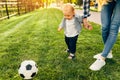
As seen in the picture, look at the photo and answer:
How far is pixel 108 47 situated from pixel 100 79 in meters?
0.74

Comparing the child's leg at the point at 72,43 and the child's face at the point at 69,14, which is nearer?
the child's face at the point at 69,14

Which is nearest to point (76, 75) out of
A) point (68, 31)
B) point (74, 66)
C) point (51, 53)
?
point (74, 66)

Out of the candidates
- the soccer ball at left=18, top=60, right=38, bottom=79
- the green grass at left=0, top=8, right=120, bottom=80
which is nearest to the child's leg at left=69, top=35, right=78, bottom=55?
the green grass at left=0, top=8, right=120, bottom=80

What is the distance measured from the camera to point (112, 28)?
452 centimetres

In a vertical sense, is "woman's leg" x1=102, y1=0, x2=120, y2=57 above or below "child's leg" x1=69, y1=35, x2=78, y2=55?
above

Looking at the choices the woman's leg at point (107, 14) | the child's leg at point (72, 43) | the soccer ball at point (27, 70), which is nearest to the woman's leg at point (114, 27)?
the woman's leg at point (107, 14)

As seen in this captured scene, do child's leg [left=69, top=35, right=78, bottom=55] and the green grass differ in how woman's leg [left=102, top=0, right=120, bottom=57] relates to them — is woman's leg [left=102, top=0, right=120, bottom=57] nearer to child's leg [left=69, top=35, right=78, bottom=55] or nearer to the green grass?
the green grass

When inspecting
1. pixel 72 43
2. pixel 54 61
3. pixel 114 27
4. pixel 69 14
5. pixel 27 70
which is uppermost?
pixel 69 14

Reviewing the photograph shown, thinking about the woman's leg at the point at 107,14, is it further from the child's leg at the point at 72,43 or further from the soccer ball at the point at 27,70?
the soccer ball at the point at 27,70

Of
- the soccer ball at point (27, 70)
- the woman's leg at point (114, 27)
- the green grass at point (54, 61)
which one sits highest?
the woman's leg at point (114, 27)

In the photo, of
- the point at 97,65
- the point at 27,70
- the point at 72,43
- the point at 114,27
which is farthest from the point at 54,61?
the point at 27,70

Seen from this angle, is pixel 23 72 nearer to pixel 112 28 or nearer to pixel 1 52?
pixel 112 28

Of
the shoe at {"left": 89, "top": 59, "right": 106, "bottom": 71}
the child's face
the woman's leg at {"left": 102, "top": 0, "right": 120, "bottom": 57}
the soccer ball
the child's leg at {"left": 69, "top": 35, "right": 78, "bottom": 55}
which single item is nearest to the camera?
the soccer ball

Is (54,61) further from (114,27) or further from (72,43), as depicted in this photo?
(114,27)
